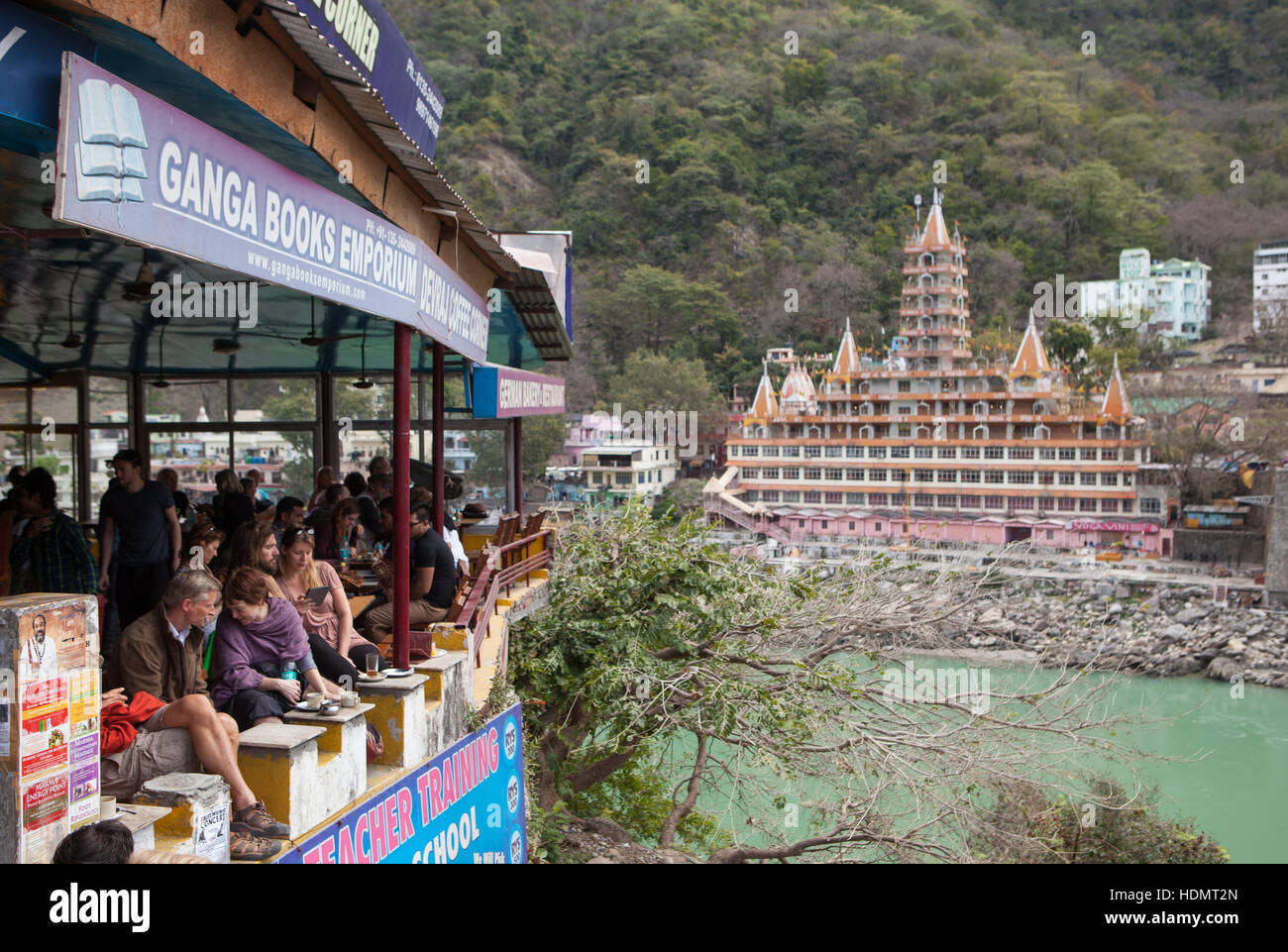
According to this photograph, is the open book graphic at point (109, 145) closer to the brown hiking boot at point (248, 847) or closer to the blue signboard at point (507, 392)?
the brown hiking boot at point (248, 847)

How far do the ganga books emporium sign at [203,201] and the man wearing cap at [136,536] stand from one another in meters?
2.30

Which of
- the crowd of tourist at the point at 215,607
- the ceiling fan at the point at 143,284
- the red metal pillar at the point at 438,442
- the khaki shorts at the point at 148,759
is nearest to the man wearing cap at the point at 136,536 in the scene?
the crowd of tourist at the point at 215,607

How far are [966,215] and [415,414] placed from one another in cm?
6886

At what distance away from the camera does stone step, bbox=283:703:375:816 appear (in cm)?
394

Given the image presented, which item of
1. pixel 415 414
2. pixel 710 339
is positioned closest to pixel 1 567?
pixel 415 414

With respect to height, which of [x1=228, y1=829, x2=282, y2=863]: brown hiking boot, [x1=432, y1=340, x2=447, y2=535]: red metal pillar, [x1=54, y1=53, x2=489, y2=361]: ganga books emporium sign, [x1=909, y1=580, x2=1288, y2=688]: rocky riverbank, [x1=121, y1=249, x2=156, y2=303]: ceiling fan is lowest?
[x1=909, y1=580, x2=1288, y2=688]: rocky riverbank

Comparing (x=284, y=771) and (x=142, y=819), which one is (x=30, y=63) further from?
(x=284, y=771)

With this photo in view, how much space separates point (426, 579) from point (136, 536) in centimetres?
163

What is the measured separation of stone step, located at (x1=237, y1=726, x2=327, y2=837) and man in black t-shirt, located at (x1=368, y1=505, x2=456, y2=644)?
8.17 feet

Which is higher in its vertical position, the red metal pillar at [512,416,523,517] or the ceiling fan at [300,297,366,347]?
the ceiling fan at [300,297,366,347]

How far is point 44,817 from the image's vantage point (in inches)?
114

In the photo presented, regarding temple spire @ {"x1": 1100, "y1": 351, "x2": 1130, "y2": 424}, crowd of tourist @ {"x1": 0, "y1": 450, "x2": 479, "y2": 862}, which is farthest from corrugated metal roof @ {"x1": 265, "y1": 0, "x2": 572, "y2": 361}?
temple spire @ {"x1": 1100, "y1": 351, "x2": 1130, "y2": 424}

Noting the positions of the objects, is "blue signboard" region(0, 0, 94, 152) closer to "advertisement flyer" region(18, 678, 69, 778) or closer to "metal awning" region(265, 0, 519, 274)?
"metal awning" region(265, 0, 519, 274)

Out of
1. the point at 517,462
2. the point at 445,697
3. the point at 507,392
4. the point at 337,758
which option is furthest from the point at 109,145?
the point at 517,462
